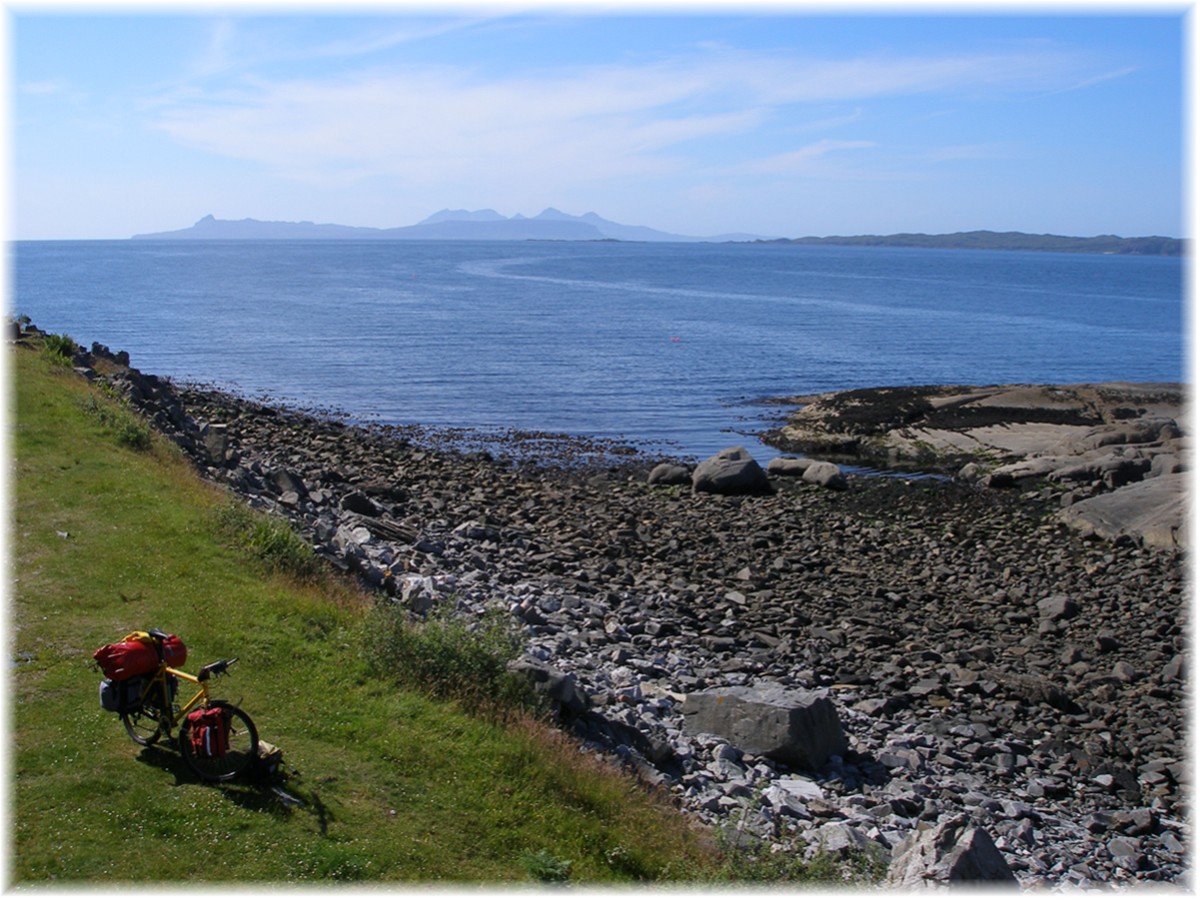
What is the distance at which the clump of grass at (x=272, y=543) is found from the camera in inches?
653

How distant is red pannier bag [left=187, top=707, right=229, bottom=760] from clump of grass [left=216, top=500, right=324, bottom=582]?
21.6 ft

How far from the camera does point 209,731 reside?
9625 mm

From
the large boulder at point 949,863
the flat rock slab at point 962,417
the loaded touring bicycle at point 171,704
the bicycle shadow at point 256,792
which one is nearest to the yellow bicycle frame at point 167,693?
the loaded touring bicycle at point 171,704

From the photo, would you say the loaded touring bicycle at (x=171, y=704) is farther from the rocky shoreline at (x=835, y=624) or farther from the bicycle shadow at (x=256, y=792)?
the rocky shoreline at (x=835, y=624)

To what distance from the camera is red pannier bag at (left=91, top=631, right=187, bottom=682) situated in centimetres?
974

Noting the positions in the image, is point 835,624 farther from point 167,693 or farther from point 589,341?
point 589,341

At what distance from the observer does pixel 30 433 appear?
2214 centimetres

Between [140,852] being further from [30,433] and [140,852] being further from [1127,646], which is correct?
[1127,646]

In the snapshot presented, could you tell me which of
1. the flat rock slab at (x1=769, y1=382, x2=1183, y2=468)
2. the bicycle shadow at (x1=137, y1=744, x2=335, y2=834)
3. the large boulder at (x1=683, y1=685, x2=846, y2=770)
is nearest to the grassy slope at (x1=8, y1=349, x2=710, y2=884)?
the bicycle shadow at (x1=137, y1=744, x2=335, y2=834)

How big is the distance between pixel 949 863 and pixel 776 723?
4.87 m

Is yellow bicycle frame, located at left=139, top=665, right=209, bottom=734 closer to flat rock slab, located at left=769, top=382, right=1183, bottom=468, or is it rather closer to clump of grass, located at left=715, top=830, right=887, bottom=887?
clump of grass, located at left=715, top=830, right=887, bottom=887

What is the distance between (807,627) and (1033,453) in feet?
78.0

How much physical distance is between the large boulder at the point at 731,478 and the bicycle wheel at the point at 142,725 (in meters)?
24.3

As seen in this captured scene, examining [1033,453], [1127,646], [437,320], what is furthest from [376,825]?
[437,320]
